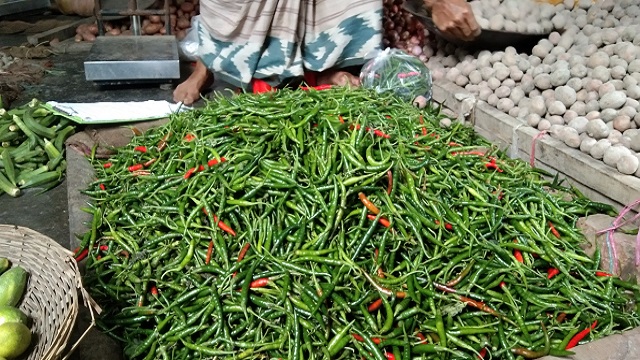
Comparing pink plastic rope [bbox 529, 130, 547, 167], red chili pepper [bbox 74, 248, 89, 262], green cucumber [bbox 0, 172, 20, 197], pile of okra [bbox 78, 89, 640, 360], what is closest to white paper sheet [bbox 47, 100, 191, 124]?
green cucumber [bbox 0, 172, 20, 197]

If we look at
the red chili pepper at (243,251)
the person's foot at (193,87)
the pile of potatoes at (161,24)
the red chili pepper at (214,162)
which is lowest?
the pile of potatoes at (161,24)

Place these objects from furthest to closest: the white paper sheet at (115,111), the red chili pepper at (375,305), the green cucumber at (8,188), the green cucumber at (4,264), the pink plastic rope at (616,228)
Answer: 1. the white paper sheet at (115,111)
2. the green cucumber at (8,188)
3. the pink plastic rope at (616,228)
4. the red chili pepper at (375,305)
5. the green cucumber at (4,264)

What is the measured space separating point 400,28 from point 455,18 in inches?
52.2

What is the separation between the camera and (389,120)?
297 cm

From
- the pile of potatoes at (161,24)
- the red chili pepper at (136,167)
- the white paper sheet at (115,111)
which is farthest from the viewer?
the pile of potatoes at (161,24)

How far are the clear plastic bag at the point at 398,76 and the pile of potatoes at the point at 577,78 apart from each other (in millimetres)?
281

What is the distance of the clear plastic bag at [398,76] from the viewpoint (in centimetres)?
396

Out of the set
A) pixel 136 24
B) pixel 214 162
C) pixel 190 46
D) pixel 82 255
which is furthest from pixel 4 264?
pixel 136 24

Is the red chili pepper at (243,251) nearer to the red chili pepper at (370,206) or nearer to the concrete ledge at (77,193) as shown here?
the red chili pepper at (370,206)

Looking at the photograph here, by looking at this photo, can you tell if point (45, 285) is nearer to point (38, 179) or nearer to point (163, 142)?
point (163, 142)

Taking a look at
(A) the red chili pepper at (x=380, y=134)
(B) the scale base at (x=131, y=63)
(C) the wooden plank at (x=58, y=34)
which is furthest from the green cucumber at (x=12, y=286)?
(C) the wooden plank at (x=58, y=34)

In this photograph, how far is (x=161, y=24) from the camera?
20.7ft

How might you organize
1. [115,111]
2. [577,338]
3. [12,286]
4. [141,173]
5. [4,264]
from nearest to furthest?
[12,286] < [4,264] < [577,338] < [141,173] < [115,111]

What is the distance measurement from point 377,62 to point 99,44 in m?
2.67
